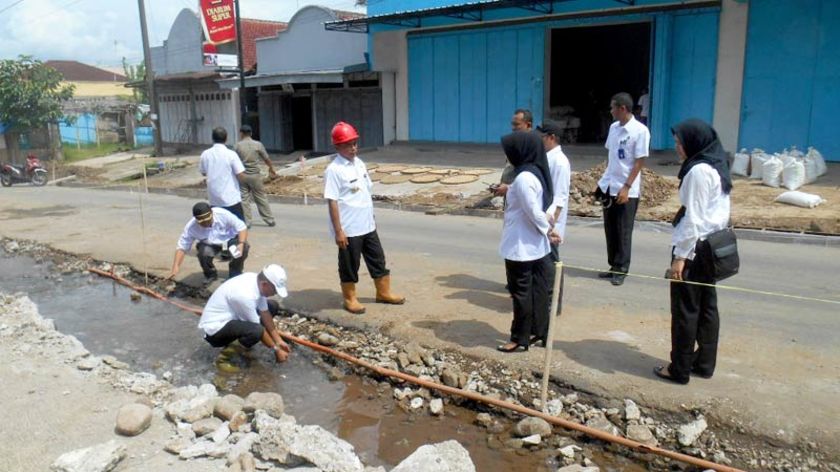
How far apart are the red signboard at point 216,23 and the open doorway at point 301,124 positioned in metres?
4.25

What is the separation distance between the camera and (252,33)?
97.1 feet

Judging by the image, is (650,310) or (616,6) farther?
(616,6)

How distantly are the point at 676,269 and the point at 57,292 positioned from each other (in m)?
7.22

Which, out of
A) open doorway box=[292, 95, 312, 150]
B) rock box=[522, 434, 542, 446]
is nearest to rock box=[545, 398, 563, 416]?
rock box=[522, 434, 542, 446]

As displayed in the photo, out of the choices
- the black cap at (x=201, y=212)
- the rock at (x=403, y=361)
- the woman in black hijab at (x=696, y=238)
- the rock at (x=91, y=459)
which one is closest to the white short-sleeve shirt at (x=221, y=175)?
the black cap at (x=201, y=212)

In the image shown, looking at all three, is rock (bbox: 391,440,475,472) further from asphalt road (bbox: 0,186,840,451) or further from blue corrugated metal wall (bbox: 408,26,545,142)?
blue corrugated metal wall (bbox: 408,26,545,142)

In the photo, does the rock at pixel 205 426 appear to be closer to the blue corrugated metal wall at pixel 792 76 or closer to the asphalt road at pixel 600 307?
the asphalt road at pixel 600 307

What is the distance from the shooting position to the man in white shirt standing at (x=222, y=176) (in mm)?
8180

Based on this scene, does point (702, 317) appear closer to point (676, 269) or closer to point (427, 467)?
point (676, 269)

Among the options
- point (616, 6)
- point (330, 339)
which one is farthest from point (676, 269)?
point (616, 6)

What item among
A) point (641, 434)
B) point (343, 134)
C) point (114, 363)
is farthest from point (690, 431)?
point (114, 363)

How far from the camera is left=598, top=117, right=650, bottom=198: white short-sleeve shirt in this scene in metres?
6.38

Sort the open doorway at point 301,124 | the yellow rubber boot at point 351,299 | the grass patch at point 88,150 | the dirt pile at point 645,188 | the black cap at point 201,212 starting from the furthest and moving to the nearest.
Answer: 1. the grass patch at point 88,150
2. the open doorway at point 301,124
3. the dirt pile at point 645,188
4. the black cap at point 201,212
5. the yellow rubber boot at point 351,299

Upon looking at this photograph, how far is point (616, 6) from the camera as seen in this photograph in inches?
600
